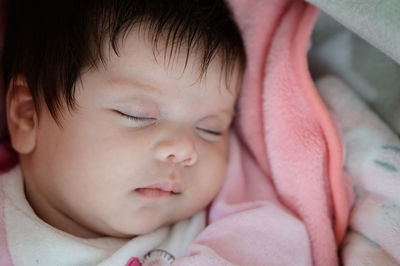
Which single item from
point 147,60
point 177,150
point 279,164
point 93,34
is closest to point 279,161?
point 279,164

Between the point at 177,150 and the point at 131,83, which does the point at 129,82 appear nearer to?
the point at 131,83

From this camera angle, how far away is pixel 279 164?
1.23 metres

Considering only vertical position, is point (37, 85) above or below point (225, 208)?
above

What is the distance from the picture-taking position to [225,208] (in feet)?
4.00

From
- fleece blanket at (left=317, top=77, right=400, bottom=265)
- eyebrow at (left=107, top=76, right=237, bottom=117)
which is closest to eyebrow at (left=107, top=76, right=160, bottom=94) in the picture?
eyebrow at (left=107, top=76, right=237, bottom=117)

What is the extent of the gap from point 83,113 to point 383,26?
24.6 inches

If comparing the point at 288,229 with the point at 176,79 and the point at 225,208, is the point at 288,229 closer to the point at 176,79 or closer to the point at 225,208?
the point at 225,208

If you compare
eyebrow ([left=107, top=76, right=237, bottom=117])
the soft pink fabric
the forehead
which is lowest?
the soft pink fabric

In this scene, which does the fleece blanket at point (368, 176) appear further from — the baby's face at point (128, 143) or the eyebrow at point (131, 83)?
the eyebrow at point (131, 83)

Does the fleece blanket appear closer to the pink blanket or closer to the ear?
the pink blanket

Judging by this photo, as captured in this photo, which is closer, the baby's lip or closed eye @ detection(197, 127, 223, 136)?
the baby's lip

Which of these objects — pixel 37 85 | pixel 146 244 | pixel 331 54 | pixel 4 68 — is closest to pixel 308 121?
pixel 331 54

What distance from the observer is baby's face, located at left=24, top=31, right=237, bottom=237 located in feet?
3.40

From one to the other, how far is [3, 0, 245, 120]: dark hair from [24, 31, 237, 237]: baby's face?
0.03 m
